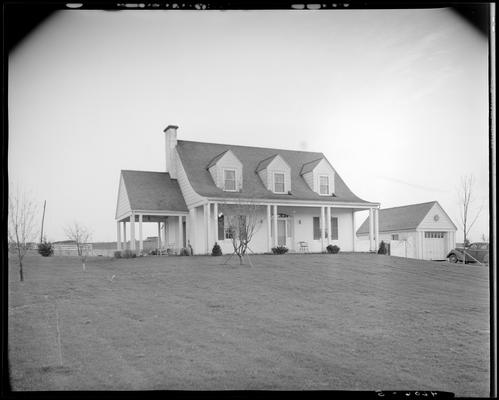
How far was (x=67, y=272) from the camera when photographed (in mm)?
4516

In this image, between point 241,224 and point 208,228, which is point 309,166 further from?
point 208,228

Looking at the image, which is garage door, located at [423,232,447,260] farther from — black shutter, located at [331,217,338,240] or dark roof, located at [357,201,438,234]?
black shutter, located at [331,217,338,240]

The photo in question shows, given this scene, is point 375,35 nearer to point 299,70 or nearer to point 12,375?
point 299,70

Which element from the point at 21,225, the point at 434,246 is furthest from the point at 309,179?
the point at 21,225

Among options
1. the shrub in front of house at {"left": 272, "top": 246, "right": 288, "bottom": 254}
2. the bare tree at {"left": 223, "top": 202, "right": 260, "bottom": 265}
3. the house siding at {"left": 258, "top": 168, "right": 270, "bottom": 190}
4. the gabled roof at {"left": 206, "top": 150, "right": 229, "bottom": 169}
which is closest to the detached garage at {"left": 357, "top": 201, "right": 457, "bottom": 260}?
the shrub in front of house at {"left": 272, "top": 246, "right": 288, "bottom": 254}

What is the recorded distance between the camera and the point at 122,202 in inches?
192

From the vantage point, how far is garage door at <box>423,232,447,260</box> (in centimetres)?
598

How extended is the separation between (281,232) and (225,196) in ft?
3.27

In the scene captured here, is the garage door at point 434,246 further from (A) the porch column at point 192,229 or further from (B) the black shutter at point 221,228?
(A) the porch column at point 192,229

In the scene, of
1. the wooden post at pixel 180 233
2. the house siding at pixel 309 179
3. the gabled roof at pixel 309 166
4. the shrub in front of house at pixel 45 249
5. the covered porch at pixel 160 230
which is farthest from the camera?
the house siding at pixel 309 179

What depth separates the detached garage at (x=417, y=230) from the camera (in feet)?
16.8

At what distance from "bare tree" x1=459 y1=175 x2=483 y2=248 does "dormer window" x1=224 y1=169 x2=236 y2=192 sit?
2865 mm

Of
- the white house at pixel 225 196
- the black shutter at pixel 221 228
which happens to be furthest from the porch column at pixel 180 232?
the black shutter at pixel 221 228

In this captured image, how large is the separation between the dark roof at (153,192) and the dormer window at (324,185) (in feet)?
6.59
